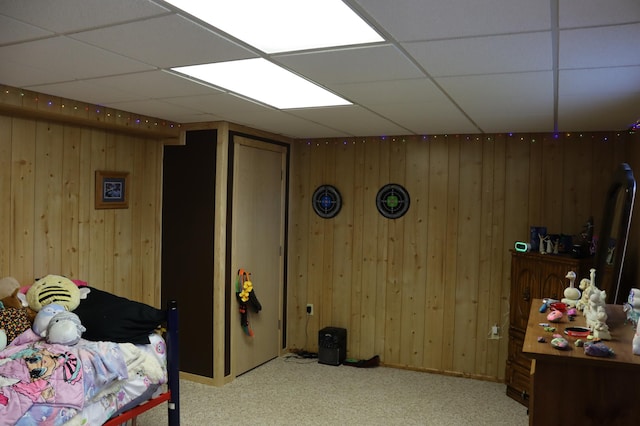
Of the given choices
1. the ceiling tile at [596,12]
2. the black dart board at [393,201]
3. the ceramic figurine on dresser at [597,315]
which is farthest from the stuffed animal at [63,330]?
the black dart board at [393,201]

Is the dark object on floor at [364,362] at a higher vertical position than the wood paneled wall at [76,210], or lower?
lower

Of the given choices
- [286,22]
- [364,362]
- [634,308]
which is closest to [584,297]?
[634,308]

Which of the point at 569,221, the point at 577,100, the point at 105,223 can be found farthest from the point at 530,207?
the point at 105,223

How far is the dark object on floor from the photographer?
16.7 ft

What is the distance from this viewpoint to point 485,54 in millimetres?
2137

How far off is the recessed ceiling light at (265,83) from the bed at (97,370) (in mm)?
1467

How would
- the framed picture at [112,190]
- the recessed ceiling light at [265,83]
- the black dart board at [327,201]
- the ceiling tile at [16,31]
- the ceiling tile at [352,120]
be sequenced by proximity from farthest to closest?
the black dart board at [327,201], the framed picture at [112,190], the ceiling tile at [352,120], the recessed ceiling light at [265,83], the ceiling tile at [16,31]

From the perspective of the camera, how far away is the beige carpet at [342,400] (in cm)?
383

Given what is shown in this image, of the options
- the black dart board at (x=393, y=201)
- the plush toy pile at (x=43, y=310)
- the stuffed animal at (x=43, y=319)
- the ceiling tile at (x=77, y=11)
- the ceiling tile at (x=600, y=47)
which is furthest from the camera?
the black dart board at (x=393, y=201)

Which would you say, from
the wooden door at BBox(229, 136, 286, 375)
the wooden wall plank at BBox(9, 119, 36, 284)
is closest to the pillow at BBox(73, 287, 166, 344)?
the wooden wall plank at BBox(9, 119, 36, 284)

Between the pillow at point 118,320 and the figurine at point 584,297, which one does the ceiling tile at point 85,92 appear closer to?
the pillow at point 118,320

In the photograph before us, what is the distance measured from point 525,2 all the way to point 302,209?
4.07 metres

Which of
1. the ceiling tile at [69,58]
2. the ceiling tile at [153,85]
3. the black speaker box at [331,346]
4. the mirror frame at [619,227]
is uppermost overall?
the ceiling tile at [153,85]

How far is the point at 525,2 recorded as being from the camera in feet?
5.16
